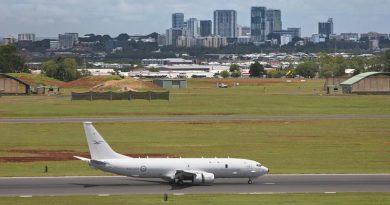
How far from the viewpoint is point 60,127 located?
12675 cm

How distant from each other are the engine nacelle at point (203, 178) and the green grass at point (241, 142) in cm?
1099

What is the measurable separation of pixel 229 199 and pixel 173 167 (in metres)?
8.22

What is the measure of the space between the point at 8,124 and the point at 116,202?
67.3 meters

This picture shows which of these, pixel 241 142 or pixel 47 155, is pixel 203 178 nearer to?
pixel 47 155

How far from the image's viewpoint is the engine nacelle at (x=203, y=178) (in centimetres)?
7450

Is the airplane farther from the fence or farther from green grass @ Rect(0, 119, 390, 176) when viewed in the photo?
the fence

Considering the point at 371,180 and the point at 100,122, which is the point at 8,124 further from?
the point at 371,180

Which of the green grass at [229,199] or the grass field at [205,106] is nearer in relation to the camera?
the green grass at [229,199]

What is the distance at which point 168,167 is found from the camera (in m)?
75.2

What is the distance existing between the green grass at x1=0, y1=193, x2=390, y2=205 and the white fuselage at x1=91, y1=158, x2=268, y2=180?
17.0 feet

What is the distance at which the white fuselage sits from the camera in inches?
2943

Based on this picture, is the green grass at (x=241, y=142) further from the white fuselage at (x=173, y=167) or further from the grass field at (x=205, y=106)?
the grass field at (x=205, y=106)

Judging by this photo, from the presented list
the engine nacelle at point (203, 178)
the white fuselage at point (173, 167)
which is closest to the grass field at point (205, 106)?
the white fuselage at point (173, 167)

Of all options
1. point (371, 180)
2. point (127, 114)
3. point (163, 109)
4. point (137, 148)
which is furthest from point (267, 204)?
point (163, 109)
